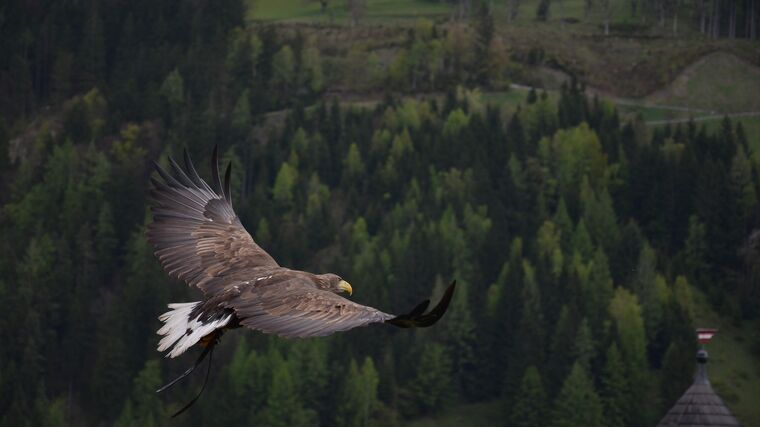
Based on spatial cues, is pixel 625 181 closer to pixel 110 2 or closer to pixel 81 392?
pixel 81 392

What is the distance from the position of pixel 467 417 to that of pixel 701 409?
1500 inches

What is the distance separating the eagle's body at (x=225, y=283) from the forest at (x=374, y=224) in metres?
75.1

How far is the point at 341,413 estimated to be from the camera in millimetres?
110062

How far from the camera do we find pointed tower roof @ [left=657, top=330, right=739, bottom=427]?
7175cm

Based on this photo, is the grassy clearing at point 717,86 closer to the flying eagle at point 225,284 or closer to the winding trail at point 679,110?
the winding trail at point 679,110

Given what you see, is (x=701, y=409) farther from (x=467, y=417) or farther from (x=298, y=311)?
(x=298, y=311)

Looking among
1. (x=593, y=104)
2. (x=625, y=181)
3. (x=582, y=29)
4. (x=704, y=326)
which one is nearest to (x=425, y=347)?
(x=704, y=326)

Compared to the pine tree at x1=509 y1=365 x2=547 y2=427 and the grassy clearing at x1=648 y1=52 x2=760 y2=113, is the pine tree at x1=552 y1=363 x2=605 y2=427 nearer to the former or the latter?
the pine tree at x1=509 y1=365 x2=547 y2=427

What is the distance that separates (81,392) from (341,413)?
2004 cm

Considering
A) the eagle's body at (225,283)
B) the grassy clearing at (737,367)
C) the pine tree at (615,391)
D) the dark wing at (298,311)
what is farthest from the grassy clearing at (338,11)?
the dark wing at (298,311)

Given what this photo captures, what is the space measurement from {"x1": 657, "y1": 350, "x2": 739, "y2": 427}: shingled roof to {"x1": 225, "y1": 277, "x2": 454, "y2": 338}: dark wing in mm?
44761

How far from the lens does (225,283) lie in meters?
30.8

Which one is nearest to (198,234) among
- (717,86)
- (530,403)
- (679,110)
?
(530,403)

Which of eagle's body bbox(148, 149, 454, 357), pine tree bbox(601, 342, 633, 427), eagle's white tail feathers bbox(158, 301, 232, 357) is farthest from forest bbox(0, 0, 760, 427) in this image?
eagle's white tail feathers bbox(158, 301, 232, 357)
